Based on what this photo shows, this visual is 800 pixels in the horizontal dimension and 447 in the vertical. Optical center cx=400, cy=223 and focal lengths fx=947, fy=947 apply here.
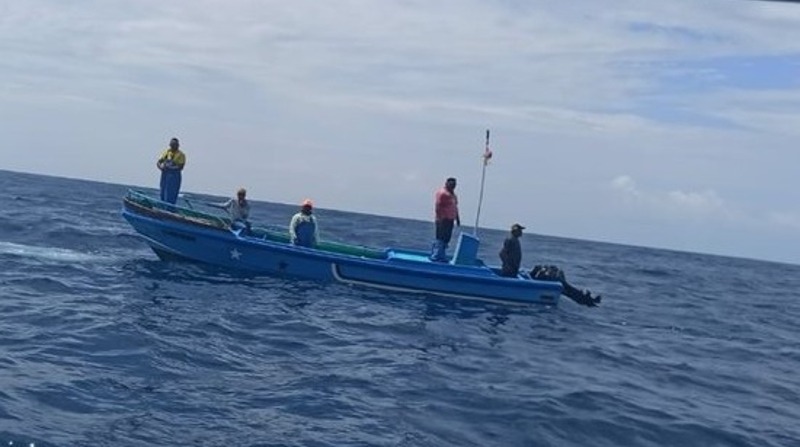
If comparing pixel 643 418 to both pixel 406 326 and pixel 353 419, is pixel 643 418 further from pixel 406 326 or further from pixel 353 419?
pixel 406 326

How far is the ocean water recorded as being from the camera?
Answer: 9.57 metres

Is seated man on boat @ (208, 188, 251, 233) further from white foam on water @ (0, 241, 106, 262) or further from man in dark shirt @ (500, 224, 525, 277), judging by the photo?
man in dark shirt @ (500, 224, 525, 277)

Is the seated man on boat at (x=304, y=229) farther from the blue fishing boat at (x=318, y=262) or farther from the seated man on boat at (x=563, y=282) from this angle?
the seated man on boat at (x=563, y=282)

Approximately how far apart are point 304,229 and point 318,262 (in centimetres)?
100

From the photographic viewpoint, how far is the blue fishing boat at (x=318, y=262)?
21.4 metres

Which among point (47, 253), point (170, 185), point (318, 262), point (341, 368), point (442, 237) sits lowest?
point (341, 368)

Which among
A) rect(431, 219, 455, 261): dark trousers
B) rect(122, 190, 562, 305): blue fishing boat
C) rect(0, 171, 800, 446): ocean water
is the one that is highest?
rect(431, 219, 455, 261): dark trousers

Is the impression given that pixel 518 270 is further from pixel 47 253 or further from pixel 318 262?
pixel 47 253

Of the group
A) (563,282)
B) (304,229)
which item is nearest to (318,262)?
(304,229)

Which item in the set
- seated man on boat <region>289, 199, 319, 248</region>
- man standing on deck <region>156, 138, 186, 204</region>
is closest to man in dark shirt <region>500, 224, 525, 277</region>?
seated man on boat <region>289, 199, 319, 248</region>

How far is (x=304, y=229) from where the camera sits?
22266 millimetres

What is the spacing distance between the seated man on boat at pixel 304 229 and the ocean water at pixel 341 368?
51.4 inches

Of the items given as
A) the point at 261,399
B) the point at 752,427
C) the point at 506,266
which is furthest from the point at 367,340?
the point at 506,266

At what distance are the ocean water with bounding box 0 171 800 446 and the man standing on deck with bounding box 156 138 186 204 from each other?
1672mm
